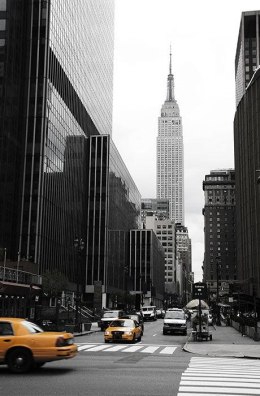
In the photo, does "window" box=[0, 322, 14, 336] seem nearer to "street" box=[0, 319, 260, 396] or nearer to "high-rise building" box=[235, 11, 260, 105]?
"street" box=[0, 319, 260, 396]

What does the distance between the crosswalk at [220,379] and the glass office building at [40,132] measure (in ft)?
127

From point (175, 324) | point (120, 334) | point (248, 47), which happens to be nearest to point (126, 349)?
point (120, 334)

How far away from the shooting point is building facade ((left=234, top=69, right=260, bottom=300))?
101062mm

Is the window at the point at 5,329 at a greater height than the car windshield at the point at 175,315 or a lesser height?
greater

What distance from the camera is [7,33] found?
64.8 metres

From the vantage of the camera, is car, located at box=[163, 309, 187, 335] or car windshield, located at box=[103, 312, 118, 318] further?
car windshield, located at box=[103, 312, 118, 318]

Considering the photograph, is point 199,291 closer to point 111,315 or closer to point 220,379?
point 111,315

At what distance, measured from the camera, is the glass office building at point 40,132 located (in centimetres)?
6366

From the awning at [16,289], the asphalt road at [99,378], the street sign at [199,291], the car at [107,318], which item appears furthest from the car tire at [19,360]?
the car at [107,318]

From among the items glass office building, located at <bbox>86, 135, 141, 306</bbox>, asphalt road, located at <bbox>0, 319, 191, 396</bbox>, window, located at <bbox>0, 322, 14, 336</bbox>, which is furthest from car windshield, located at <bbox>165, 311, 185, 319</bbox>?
glass office building, located at <bbox>86, 135, 141, 306</bbox>

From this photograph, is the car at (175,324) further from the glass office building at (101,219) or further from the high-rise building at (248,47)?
the high-rise building at (248,47)

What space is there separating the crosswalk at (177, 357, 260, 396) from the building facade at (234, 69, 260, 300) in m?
75.7

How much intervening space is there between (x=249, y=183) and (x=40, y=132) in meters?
57.7

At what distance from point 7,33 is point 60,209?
81.7ft
